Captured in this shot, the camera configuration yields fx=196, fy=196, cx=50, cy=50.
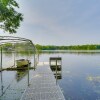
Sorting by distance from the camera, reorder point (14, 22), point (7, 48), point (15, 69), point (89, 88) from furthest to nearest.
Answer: point (15, 69) < point (7, 48) < point (14, 22) < point (89, 88)

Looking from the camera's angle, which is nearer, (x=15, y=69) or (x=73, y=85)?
(x=73, y=85)

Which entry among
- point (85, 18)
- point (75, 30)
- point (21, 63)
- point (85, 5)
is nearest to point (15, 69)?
point (21, 63)

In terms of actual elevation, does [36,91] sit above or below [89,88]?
above

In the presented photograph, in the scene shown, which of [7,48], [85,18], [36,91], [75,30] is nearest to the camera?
[36,91]

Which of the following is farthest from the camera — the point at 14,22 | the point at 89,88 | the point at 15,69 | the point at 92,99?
the point at 15,69

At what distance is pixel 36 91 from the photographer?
6578mm

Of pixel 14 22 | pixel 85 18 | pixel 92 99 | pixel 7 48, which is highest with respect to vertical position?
pixel 85 18

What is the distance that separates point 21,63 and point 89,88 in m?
7.22

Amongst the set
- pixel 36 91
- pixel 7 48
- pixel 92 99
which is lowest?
pixel 92 99

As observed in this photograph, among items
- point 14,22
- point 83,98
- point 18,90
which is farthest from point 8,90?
point 14,22

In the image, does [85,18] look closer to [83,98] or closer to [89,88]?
[89,88]

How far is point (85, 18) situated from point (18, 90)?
23.1m

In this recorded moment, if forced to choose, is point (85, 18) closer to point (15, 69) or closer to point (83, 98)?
point (15, 69)

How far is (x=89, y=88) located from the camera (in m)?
A: 10.3
